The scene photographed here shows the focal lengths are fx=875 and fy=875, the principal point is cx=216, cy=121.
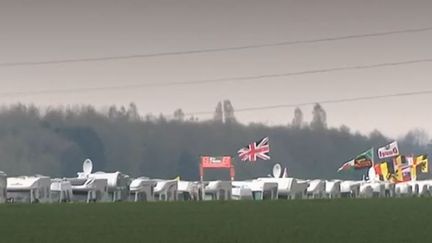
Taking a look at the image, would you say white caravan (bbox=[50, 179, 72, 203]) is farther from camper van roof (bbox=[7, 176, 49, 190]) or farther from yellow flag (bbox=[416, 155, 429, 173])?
yellow flag (bbox=[416, 155, 429, 173])

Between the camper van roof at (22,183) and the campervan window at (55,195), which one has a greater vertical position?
the camper van roof at (22,183)

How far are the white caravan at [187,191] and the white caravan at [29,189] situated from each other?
9869 mm

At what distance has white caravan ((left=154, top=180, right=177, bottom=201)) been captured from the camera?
4950cm

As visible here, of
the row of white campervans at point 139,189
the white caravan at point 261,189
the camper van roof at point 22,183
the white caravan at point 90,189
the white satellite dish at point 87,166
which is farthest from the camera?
the white caravan at point 261,189

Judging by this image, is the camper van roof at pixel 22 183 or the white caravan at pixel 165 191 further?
the white caravan at pixel 165 191

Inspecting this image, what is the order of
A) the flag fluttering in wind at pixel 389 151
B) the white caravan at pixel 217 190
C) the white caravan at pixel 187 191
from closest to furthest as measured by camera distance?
1. the white caravan at pixel 217 190
2. the white caravan at pixel 187 191
3. the flag fluttering in wind at pixel 389 151

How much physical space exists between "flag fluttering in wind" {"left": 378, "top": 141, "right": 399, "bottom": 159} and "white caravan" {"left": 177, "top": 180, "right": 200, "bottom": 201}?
29.2 meters

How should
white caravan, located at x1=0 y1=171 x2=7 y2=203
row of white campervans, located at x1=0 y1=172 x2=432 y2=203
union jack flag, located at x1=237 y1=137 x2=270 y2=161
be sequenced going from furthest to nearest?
1. union jack flag, located at x1=237 y1=137 x2=270 y2=161
2. row of white campervans, located at x1=0 y1=172 x2=432 y2=203
3. white caravan, located at x1=0 y1=171 x2=7 y2=203

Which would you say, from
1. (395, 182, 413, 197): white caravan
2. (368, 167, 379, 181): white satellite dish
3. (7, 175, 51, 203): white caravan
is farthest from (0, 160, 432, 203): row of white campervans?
(395, 182, 413, 197): white caravan

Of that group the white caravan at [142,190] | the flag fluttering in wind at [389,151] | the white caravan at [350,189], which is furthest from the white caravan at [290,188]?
the flag fluttering in wind at [389,151]

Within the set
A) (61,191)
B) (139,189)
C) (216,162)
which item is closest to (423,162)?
(216,162)

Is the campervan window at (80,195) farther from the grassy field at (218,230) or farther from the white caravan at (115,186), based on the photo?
the grassy field at (218,230)

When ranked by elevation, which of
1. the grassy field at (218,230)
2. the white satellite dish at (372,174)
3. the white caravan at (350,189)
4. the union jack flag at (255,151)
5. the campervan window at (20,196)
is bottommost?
the grassy field at (218,230)

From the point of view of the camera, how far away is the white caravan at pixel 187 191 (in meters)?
52.2
